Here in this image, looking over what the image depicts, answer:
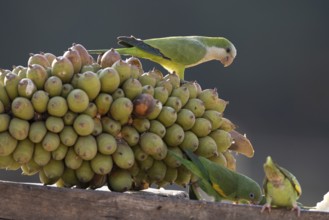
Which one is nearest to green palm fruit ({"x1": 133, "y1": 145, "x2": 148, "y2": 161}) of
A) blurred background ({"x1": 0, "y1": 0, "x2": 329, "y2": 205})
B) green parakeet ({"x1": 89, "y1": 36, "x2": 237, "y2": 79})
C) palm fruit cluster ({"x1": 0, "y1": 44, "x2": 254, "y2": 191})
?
palm fruit cluster ({"x1": 0, "y1": 44, "x2": 254, "y2": 191})

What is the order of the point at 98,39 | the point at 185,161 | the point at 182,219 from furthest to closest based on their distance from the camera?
the point at 98,39 < the point at 185,161 < the point at 182,219

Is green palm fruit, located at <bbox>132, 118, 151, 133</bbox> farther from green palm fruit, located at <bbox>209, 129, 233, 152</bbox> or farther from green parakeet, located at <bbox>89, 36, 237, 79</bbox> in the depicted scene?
green parakeet, located at <bbox>89, 36, 237, 79</bbox>

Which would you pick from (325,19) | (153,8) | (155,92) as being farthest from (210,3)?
(155,92)

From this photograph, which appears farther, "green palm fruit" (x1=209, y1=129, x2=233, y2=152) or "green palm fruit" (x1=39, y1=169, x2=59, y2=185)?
"green palm fruit" (x1=209, y1=129, x2=233, y2=152)

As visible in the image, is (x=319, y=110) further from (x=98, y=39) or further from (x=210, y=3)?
(x=98, y=39)

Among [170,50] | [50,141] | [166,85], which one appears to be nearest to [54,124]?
[50,141]

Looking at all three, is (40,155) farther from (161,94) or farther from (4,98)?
(161,94)

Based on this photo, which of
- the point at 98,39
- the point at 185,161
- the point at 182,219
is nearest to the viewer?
the point at 182,219
